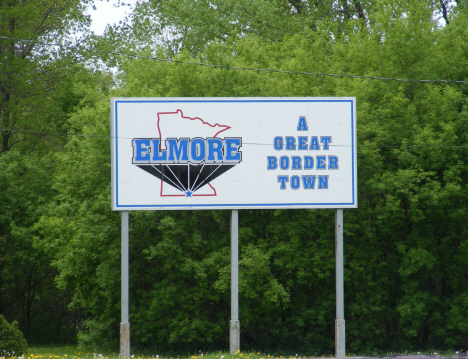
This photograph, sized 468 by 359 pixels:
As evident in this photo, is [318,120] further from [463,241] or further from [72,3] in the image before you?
[72,3]

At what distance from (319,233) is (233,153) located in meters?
6.82

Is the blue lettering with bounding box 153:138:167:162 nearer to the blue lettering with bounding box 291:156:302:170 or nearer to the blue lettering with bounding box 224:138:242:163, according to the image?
the blue lettering with bounding box 224:138:242:163

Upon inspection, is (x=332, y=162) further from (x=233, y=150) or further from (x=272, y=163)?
(x=233, y=150)

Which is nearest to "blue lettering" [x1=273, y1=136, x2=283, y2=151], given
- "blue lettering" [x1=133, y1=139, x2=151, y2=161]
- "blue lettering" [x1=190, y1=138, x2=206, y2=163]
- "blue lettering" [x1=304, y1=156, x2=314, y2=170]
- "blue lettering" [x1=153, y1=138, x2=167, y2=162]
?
"blue lettering" [x1=304, y1=156, x2=314, y2=170]

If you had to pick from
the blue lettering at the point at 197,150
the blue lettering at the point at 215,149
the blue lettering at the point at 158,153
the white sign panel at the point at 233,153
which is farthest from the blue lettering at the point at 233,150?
the blue lettering at the point at 158,153

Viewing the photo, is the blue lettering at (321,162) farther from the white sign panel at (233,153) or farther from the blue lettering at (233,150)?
the blue lettering at (233,150)

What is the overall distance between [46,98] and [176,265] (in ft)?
51.0

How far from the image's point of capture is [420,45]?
19.0m

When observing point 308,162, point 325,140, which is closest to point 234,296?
point 308,162

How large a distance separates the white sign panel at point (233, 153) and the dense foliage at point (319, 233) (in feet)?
14.0

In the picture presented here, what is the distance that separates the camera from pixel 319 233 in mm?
19406

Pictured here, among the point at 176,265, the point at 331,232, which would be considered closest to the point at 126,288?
the point at 176,265

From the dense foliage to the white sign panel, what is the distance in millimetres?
4267

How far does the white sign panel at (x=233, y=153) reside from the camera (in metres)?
13.5
